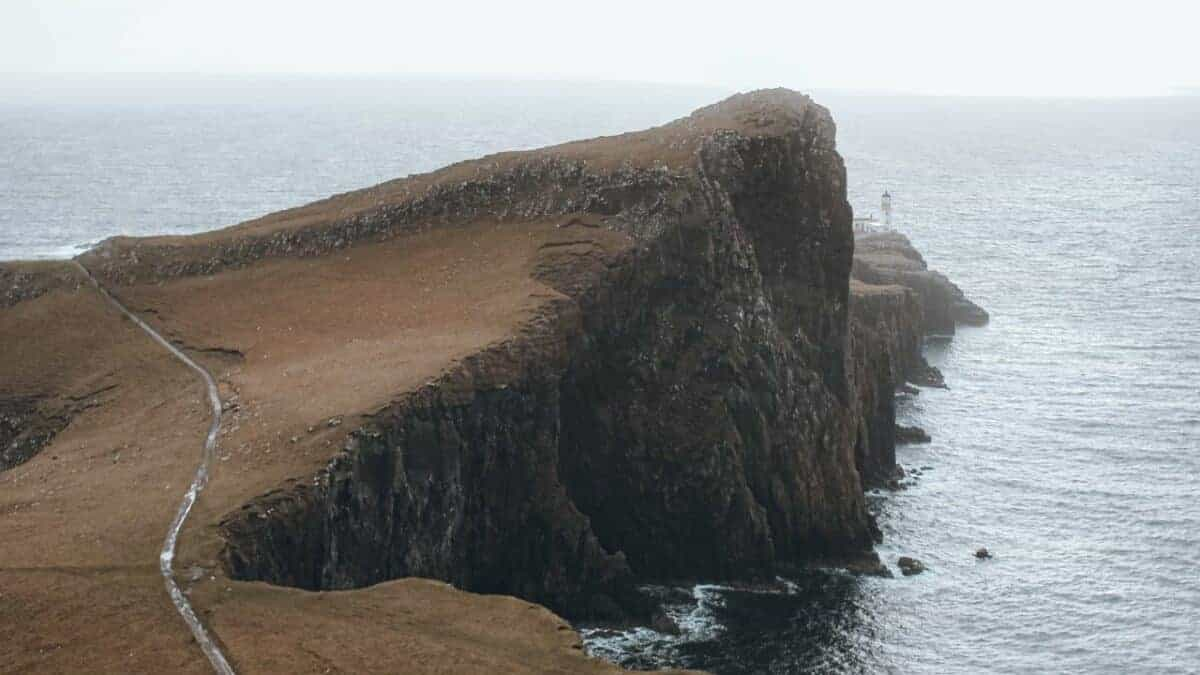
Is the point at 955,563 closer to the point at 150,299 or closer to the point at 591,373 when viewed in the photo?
the point at 591,373

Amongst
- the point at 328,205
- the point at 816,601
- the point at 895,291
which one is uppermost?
the point at 328,205

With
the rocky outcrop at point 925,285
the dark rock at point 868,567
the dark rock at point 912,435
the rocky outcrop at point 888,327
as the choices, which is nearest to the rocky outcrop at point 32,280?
the rocky outcrop at point 888,327

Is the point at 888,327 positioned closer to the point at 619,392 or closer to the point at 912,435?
the point at 912,435

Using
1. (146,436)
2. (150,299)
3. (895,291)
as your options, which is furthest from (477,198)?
(895,291)

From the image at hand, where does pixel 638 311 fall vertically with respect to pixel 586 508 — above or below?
above

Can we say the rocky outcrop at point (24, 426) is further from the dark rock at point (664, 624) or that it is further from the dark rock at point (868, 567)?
the dark rock at point (868, 567)

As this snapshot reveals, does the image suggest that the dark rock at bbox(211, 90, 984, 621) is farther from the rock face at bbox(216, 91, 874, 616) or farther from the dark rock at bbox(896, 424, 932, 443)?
the dark rock at bbox(896, 424, 932, 443)
